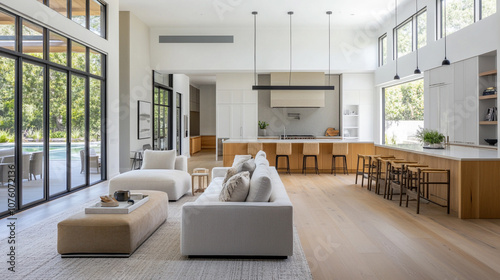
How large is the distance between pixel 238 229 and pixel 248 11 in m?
7.09

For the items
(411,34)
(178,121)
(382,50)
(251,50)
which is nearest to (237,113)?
(251,50)

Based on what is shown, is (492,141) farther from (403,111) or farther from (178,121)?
(178,121)

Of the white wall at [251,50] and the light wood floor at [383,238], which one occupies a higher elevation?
the white wall at [251,50]

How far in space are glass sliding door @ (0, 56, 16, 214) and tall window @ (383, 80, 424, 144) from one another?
890 cm

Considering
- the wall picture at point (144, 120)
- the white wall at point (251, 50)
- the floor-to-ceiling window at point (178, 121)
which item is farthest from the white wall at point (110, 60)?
the floor-to-ceiling window at point (178, 121)

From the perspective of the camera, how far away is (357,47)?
1054cm

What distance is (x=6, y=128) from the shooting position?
444 centimetres

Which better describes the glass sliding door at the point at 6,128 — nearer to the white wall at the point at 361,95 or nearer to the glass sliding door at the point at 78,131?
the glass sliding door at the point at 78,131

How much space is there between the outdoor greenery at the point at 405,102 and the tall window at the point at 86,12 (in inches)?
309

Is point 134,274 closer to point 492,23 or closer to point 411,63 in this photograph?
point 492,23

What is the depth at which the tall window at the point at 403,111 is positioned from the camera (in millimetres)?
9710

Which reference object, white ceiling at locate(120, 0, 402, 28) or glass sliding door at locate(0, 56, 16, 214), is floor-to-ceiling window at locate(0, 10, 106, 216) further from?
white ceiling at locate(120, 0, 402, 28)

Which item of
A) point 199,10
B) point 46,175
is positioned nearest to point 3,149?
point 46,175

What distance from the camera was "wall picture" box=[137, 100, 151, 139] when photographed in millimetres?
9086
